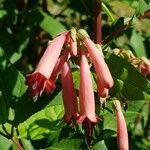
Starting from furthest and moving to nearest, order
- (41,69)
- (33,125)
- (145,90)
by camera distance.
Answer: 1. (33,125)
2. (145,90)
3. (41,69)

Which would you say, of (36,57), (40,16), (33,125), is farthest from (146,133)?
(33,125)

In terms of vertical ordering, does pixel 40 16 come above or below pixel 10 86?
above

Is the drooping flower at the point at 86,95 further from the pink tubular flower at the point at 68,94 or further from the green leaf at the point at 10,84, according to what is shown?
the green leaf at the point at 10,84

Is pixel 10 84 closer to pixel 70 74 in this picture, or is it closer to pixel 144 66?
pixel 70 74

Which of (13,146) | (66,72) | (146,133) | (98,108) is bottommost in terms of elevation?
(146,133)

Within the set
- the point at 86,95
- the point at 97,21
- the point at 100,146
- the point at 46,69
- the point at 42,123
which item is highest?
the point at 97,21

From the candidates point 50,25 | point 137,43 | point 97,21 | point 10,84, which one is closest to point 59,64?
point 10,84

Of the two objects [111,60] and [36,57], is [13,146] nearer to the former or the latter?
[111,60]

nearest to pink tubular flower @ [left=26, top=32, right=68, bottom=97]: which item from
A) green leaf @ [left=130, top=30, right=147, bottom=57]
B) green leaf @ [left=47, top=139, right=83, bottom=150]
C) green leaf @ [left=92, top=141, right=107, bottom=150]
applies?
green leaf @ [left=47, top=139, right=83, bottom=150]
